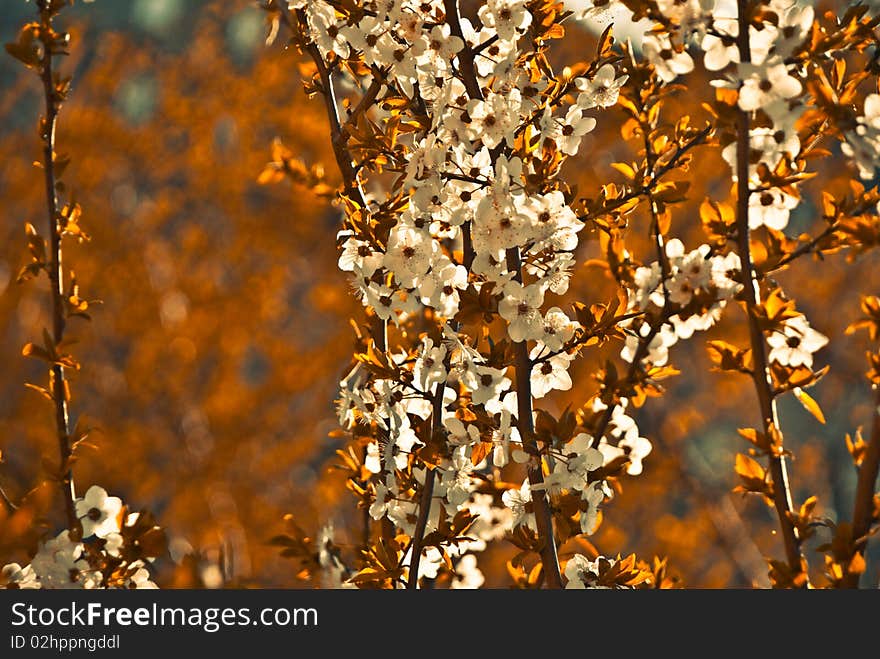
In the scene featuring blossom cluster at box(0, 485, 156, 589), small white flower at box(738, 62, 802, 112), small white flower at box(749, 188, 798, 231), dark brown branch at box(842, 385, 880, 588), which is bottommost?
dark brown branch at box(842, 385, 880, 588)

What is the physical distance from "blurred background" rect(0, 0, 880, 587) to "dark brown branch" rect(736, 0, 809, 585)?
11.6 feet

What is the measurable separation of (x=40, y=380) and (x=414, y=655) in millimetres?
5675

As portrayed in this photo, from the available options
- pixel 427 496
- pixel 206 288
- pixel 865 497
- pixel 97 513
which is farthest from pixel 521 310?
pixel 206 288

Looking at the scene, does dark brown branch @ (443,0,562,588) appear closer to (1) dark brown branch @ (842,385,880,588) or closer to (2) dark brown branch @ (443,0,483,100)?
(2) dark brown branch @ (443,0,483,100)

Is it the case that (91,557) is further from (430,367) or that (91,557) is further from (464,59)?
(464,59)

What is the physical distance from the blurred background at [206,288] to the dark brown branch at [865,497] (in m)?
3.56

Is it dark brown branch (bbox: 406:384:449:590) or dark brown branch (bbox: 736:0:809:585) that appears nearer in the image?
dark brown branch (bbox: 736:0:809:585)

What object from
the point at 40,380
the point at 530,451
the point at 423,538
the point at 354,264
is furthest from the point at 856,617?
the point at 40,380

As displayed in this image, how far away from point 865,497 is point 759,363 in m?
0.19

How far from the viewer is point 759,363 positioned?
1.09m

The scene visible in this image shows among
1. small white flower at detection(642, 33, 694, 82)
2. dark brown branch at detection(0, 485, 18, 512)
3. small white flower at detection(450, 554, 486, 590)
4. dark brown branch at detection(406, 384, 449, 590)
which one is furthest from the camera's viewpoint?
small white flower at detection(450, 554, 486, 590)

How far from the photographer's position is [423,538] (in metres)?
1.22

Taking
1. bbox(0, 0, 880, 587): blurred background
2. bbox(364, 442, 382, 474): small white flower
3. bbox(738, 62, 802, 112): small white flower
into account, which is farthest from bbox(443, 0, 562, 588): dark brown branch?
bbox(0, 0, 880, 587): blurred background

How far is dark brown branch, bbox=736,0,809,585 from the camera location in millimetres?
1066
